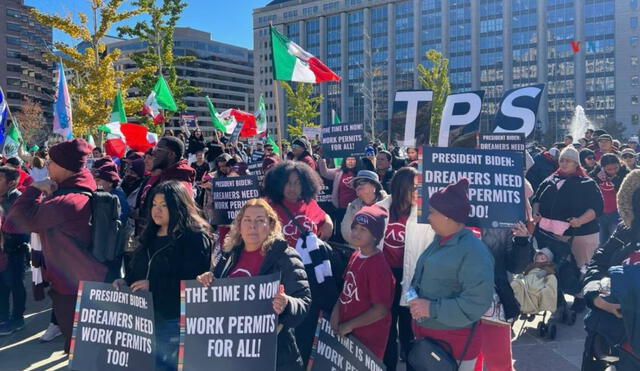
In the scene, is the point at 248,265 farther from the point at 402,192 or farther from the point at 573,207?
the point at 573,207

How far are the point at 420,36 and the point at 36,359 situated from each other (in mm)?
90445

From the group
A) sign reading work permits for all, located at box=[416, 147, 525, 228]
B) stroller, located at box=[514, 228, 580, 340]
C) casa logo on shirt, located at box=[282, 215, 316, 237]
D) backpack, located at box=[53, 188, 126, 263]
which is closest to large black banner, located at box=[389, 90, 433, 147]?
stroller, located at box=[514, 228, 580, 340]

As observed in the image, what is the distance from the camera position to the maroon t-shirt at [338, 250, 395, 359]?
4039 millimetres

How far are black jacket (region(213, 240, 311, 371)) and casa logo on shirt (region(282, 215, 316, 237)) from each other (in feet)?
3.50

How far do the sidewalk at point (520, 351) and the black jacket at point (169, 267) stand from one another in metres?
2.60

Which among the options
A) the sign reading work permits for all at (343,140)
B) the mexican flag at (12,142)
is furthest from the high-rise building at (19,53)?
the sign reading work permits for all at (343,140)

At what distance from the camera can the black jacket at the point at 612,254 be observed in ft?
12.8

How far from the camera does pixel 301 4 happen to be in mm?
103812

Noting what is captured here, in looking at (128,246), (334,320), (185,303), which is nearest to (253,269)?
(185,303)

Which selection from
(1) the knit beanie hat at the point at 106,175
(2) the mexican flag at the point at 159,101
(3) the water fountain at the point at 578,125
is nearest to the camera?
(1) the knit beanie hat at the point at 106,175

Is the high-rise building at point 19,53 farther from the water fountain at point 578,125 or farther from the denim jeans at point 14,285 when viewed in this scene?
the denim jeans at point 14,285

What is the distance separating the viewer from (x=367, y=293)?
13.4 feet

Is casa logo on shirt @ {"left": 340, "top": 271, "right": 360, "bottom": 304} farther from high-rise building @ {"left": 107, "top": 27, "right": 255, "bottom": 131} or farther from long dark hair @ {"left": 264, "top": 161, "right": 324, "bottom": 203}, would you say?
high-rise building @ {"left": 107, "top": 27, "right": 255, "bottom": 131}

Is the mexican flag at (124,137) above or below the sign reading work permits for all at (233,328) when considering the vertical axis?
above
